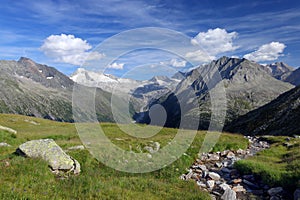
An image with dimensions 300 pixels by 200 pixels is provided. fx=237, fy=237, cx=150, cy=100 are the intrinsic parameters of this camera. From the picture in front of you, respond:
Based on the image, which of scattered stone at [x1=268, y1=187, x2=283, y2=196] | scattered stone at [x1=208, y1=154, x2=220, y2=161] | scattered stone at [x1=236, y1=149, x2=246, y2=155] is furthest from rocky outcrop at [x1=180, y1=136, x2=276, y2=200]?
scattered stone at [x1=236, y1=149, x2=246, y2=155]

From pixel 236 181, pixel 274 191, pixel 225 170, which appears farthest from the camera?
pixel 225 170

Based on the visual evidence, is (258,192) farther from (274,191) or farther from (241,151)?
(241,151)

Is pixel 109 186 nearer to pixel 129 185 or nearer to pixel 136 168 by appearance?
pixel 129 185

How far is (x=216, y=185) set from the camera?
16.1 metres

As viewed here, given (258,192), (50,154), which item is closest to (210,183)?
(258,192)

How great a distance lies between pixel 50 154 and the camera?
14.8 meters

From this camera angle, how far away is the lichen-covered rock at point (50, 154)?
1446 cm

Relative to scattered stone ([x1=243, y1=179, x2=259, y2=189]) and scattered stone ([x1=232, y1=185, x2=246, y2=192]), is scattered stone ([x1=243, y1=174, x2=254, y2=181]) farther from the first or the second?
scattered stone ([x1=232, y1=185, x2=246, y2=192])

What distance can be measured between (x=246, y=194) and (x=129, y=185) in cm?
729

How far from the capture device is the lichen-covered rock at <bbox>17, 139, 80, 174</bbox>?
1446cm

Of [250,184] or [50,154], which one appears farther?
[250,184]

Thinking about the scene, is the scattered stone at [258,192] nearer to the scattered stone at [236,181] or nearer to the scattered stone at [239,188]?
the scattered stone at [239,188]

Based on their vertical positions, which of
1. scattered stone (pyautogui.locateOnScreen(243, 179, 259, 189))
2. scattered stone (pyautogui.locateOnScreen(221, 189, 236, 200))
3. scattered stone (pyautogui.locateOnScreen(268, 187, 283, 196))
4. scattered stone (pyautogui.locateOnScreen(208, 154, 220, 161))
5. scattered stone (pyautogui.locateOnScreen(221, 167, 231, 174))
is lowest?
scattered stone (pyautogui.locateOnScreen(208, 154, 220, 161))

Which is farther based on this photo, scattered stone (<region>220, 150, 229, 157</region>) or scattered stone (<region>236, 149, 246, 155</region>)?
scattered stone (<region>236, 149, 246, 155</region>)
